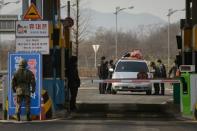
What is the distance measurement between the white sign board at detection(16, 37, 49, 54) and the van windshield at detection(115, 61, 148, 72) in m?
15.6

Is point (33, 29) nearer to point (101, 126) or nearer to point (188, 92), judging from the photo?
point (101, 126)

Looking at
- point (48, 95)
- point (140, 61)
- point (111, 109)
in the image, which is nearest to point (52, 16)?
point (48, 95)

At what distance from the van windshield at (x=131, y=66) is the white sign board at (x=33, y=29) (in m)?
15.7

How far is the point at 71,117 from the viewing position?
1902 centimetres

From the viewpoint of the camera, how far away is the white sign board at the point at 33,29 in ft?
58.5

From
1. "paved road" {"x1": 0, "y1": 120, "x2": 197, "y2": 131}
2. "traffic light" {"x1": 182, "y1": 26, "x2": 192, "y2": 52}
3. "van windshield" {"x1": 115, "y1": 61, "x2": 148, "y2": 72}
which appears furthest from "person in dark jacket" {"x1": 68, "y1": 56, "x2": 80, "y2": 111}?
"van windshield" {"x1": 115, "y1": 61, "x2": 148, "y2": 72}

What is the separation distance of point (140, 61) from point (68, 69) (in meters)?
13.9

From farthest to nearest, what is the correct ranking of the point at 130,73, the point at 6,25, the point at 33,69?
1. the point at 130,73
2. the point at 6,25
3. the point at 33,69

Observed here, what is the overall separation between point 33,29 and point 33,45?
450 mm

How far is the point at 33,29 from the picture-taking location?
58.6 ft

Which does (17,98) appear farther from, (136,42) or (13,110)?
(136,42)

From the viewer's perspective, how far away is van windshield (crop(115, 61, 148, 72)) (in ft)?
109

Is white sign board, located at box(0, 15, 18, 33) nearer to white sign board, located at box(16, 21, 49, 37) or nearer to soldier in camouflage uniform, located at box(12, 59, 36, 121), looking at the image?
white sign board, located at box(16, 21, 49, 37)

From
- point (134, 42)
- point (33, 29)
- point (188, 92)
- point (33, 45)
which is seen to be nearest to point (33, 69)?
point (33, 45)
